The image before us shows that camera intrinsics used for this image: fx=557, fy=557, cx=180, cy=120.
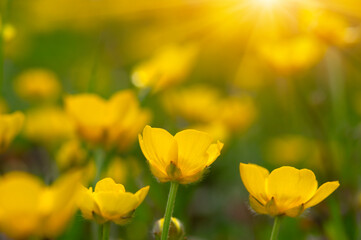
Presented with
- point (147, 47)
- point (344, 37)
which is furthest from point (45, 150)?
point (147, 47)

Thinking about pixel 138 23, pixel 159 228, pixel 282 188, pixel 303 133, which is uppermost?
pixel 282 188

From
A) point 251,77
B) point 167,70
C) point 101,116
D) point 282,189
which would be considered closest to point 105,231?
point 282,189

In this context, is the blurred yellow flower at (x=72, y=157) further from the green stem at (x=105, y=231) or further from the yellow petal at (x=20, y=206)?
the yellow petal at (x=20, y=206)

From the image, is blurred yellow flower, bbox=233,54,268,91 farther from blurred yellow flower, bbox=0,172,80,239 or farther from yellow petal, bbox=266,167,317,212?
blurred yellow flower, bbox=0,172,80,239

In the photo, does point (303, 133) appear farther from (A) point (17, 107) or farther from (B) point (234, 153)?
(A) point (17, 107)

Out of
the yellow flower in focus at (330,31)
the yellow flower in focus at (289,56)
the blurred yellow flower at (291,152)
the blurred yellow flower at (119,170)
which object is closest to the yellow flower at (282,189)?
the blurred yellow flower at (119,170)

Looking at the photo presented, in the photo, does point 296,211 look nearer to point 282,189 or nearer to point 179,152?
point 282,189
